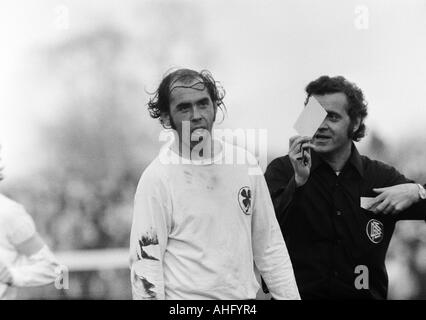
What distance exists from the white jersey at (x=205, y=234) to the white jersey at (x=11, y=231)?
1.94 ft

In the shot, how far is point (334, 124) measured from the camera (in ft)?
8.99

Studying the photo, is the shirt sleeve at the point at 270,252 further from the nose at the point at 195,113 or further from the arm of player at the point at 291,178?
the nose at the point at 195,113

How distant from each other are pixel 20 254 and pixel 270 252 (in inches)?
37.2

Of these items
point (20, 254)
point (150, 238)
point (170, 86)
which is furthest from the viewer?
point (20, 254)

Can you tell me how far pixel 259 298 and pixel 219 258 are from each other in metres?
0.46

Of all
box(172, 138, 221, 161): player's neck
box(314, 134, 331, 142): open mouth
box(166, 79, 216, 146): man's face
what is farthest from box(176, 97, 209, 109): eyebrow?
box(314, 134, 331, 142): open mouth

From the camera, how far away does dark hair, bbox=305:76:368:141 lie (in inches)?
107

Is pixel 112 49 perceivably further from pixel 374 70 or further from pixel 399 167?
pixel 399 167

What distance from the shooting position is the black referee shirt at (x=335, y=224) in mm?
2639

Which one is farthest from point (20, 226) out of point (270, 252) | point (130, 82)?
point (270, 252)

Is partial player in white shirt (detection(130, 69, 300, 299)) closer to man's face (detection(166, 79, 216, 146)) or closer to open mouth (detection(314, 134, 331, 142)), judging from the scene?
man's face (detection(166, 79, 216, 146))

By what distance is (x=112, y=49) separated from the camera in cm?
271

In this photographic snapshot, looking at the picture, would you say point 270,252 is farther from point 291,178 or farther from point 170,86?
point 170,86

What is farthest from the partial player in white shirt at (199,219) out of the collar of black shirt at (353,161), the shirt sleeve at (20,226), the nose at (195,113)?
the shirt sleeve at (20,226)
